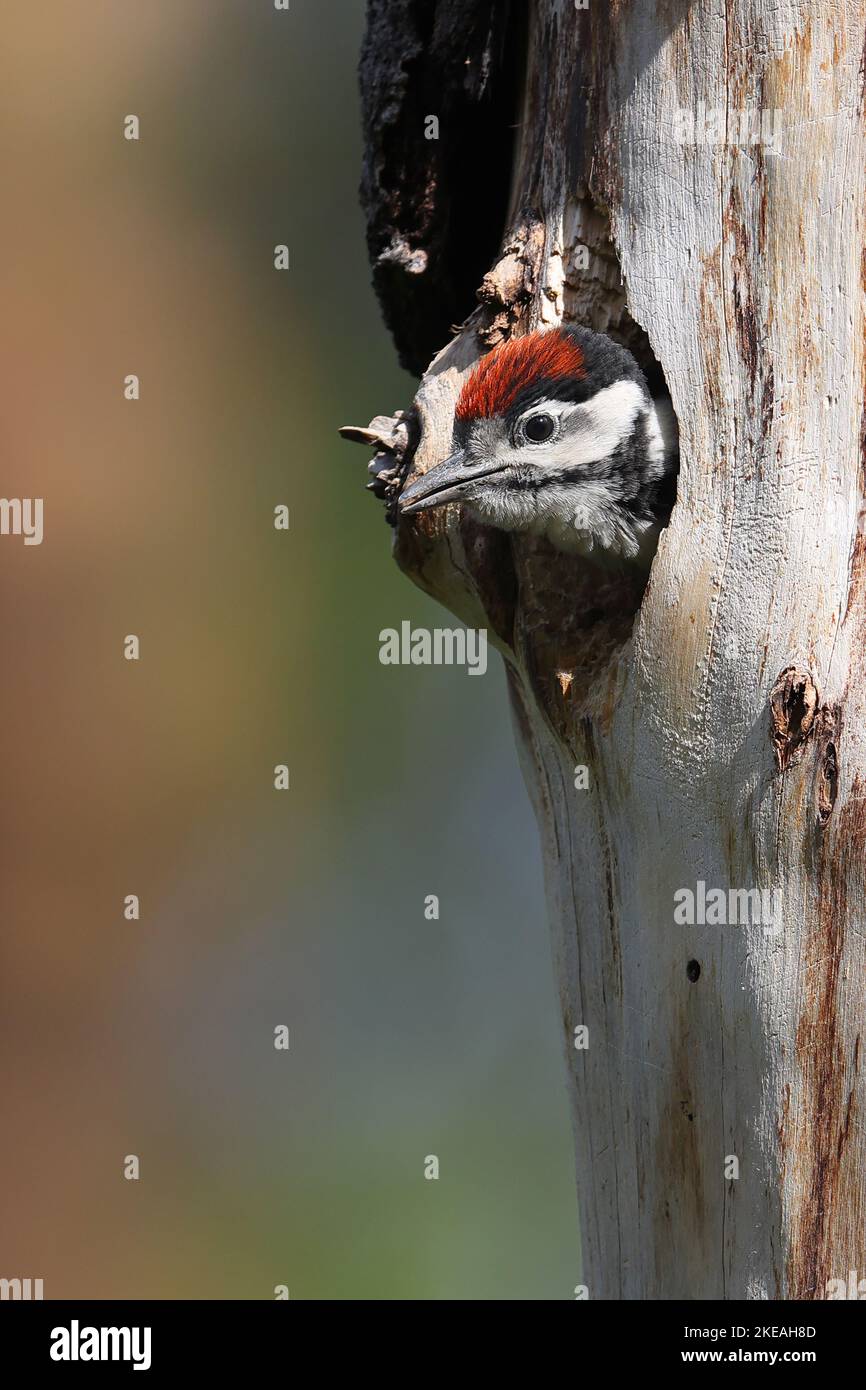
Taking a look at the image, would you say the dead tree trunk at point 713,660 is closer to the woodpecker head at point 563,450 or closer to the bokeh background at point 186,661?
the woodpecker head at point 563,450

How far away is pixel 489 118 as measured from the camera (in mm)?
3506

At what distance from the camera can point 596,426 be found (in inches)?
115

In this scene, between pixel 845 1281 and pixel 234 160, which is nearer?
pixel 845 1281

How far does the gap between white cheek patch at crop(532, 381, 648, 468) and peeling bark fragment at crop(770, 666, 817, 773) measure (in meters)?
0.75

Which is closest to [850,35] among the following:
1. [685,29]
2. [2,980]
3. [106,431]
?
[685,29]

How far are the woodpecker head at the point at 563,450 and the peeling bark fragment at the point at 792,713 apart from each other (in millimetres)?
564

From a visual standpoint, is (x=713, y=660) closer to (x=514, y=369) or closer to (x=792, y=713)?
(x=792, y=713)

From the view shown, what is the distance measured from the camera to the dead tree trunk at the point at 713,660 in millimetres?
2377

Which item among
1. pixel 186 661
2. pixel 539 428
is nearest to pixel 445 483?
pixel 539 428

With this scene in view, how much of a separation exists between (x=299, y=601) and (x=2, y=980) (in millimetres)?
2566

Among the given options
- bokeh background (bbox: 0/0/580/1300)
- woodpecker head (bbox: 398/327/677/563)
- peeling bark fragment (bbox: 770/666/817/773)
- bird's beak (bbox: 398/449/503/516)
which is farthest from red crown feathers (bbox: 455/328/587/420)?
bokeh background (bbox: 0/0/580/1300)

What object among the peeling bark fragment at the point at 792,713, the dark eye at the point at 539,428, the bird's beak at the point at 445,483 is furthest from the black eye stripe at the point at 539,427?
the peeling bark fragment at the point at 792,713

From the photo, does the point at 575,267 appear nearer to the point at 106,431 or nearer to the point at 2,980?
the point at 106,431

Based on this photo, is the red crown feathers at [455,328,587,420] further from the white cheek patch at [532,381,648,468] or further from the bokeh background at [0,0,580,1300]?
the bokeh background at [0,0,580,1300]
